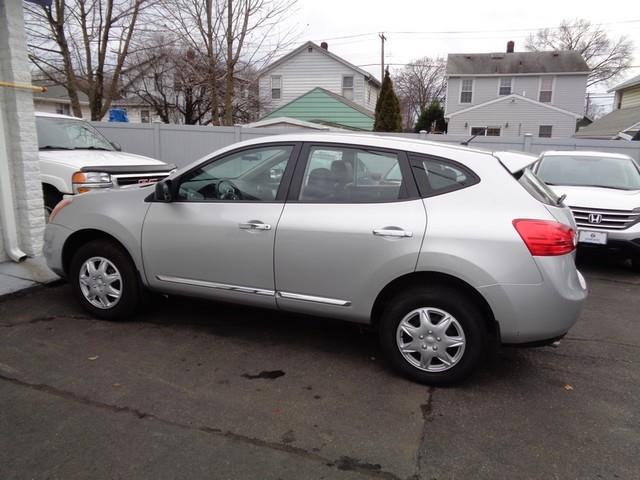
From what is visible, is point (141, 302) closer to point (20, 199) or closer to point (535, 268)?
point (20, 199)

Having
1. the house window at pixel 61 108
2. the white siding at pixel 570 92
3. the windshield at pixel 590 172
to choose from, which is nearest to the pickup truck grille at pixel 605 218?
the windshield at pixel 590 172

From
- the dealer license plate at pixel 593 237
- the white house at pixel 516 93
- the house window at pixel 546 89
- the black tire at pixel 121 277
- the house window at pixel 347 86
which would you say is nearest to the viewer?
the black tire at pixel 121 277

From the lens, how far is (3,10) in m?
5.28

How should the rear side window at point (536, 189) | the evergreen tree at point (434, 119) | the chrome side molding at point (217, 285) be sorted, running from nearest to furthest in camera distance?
the rear side window at point (536, 189) < the chrome side molding at point (217, 285) < the evergreen tree at point (434, 119)

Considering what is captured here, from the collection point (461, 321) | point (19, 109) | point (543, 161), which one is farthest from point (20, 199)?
point (543, 161)

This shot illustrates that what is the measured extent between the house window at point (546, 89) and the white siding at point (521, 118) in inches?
154

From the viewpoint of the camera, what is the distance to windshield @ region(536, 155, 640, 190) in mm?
7039

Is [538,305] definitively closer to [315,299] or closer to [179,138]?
[315,299]

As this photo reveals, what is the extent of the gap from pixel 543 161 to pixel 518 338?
565 centimetres

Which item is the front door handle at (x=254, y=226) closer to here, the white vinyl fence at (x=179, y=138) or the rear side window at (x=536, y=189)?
the rear side window at (x=536, y=189)

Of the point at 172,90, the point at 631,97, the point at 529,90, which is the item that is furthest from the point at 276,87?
the point at 631,97

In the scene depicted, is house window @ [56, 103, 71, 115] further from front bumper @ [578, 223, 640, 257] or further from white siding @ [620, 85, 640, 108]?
white siding @ [620, 85, 640, 108]

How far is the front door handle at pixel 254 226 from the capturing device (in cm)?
358

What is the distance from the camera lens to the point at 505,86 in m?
29.1
